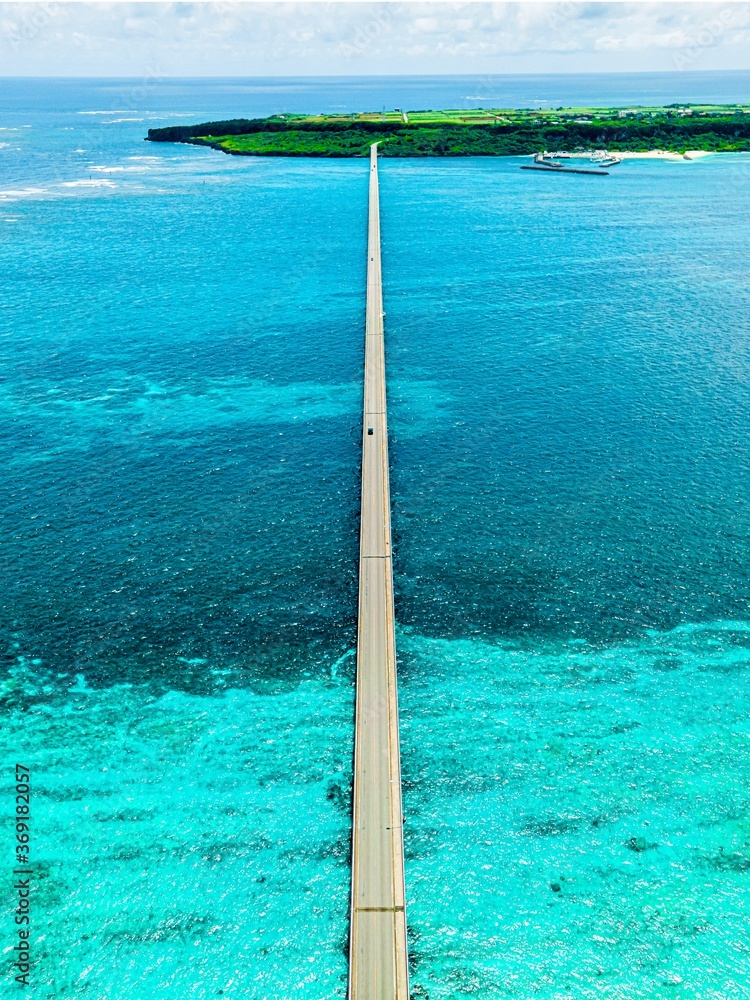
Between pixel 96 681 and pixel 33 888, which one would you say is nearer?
pixel 33 888

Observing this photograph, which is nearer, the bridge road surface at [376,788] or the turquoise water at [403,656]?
the bridge road surface at [376,788]

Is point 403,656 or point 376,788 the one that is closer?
point 376,788

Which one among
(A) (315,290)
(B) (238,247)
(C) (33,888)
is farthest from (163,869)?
(B) (238,247)

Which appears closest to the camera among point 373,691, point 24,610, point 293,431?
point 373,691

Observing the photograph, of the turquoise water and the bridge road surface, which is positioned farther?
the turquoise water

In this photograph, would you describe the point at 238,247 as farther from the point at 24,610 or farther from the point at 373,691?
the point at 373,691
